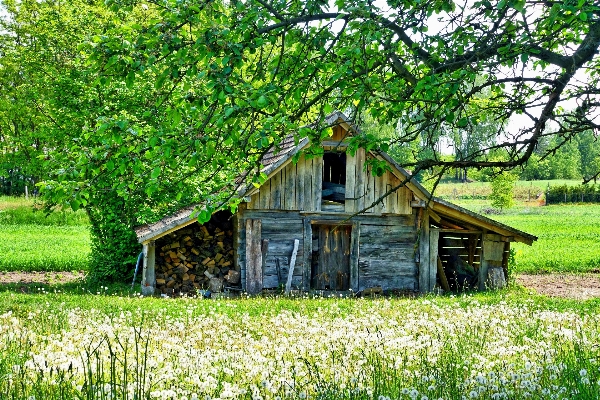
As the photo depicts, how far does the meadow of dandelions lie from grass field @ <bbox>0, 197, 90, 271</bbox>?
15.9m

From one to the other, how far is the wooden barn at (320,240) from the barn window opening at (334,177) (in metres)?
0.04

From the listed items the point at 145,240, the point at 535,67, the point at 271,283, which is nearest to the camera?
the point at 535,67

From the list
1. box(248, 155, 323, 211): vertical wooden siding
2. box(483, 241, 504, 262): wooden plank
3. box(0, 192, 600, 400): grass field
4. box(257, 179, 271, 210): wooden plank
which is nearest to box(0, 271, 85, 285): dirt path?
box(0, 192, 600, 400): grass field

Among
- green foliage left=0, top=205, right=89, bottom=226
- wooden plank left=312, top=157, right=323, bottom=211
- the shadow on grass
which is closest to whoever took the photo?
the shadow on grass

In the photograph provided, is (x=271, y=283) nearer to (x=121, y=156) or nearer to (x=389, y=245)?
(x=389, y=245)

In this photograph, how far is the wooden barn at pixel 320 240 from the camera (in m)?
19.5

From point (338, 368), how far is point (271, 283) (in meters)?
13.5

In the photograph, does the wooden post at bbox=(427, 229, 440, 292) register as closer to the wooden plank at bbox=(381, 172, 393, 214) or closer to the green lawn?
the wooden plank at bbox=(381, 172, 393, 214)

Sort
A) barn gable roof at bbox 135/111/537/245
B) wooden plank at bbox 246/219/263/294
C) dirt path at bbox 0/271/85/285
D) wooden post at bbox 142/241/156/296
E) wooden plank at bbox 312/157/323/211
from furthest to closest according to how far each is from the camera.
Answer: dirt path at bbox 0/271/85/285, wooden plank at bbox 312/157/323/211, wooden plank at bbox 246/219/263/294, wooden post at bbox 142/241/156/296, barn gable roof at bbox 135/111/537/245

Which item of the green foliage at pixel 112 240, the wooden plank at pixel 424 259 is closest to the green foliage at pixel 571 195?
the wooden plank at pixel 424 259

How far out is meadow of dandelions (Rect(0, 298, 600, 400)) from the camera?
4.98m

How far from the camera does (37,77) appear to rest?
22.8 m

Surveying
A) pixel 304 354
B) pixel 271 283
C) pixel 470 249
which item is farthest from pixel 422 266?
pixel 304 354

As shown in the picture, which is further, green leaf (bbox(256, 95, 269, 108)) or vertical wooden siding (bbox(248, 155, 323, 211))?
vertical wooden siding (bbox(248, 155, 323, 211))
